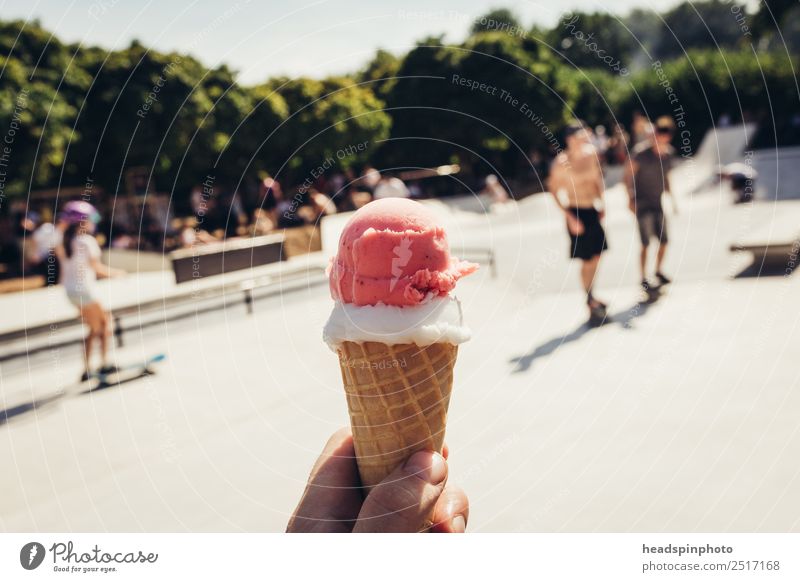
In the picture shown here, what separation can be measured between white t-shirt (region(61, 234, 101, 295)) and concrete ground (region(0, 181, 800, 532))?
123 centimetres

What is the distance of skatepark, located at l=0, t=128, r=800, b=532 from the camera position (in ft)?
15.1

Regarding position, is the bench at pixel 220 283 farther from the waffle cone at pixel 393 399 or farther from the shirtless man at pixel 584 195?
the waffle cone at pixel 393 399

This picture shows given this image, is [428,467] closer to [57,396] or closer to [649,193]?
[57,396]

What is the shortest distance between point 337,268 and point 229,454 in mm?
3862

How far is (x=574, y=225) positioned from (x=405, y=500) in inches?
291

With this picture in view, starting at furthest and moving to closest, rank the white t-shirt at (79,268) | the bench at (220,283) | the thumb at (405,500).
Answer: the bench at (220,283) → the white t-shirt at (79,268) → the thumb at (405,500)

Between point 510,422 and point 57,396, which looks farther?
point 57,396

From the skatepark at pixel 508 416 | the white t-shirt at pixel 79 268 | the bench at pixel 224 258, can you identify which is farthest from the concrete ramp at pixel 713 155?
the white t-shirt at pixel 79 268

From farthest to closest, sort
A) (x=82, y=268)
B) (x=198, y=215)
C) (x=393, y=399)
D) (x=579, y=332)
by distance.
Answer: (x=198, y=215) → (x=579, y=332) → (x=82, y=268) → (x=393, y=399)

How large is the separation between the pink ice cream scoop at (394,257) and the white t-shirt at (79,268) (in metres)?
6.37

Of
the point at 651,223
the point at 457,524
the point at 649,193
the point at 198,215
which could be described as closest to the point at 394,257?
the point at 457,524

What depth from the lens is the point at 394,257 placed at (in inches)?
92.5

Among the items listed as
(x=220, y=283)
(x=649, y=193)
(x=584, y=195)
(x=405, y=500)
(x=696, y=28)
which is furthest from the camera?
(x=696, y=28)

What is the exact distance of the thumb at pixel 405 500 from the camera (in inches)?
84.9
